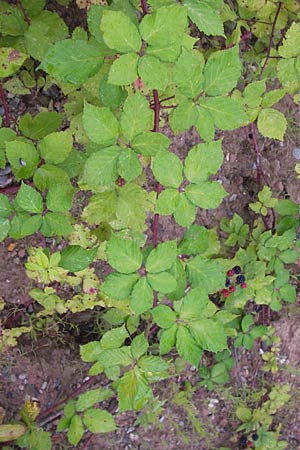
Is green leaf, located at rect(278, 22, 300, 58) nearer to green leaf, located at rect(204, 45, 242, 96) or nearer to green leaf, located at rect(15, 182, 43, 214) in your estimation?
green leaf, located at rect(204, 45, 242, 96)

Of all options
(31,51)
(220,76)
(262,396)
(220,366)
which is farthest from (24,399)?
(220,76)

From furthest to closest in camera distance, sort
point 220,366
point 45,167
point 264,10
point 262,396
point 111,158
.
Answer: point 262,396
point 220,366
point 264,10
point 45,167
point 111,158

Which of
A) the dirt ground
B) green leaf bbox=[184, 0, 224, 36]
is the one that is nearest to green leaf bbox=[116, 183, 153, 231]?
green leaf bbox=[184, 0, 224, 36]

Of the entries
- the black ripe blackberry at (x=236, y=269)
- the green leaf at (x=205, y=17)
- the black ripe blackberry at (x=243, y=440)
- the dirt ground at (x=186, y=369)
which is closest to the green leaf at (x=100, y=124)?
the green leaf at (x=205, y=17)

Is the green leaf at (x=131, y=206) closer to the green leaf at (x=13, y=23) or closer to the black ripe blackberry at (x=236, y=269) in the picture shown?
the green leaf at (x=13, y=23)

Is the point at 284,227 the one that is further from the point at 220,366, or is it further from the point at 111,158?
the point at 111,158

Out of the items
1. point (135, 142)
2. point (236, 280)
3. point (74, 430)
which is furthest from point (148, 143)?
point (74, 430)

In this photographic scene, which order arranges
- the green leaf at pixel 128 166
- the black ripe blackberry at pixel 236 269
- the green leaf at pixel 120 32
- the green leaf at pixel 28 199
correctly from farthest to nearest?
1. the black ripe blackberry at pixel 236 269
2. the green leaf at pixel 28 199
3. the green leaf at pixel 128 166
4. the green leaf at pixel 120 32
